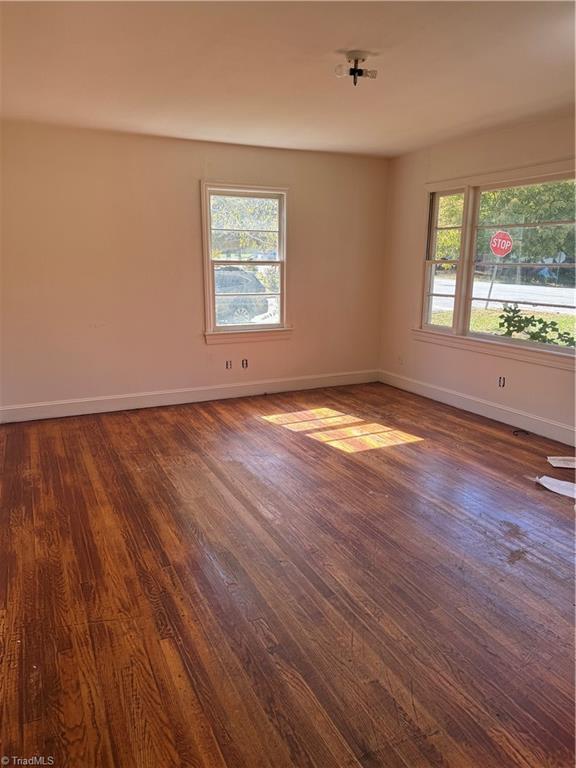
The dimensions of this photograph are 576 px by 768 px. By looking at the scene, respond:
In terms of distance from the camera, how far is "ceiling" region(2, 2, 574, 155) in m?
2.39

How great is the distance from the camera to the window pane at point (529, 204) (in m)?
4.22

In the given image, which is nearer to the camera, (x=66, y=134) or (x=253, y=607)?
(x=253, y=607)

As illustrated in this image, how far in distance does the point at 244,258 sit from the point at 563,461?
12.0 ft

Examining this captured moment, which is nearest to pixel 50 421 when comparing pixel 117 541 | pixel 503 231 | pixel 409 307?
pixel 117 541

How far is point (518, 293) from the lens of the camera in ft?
15.5

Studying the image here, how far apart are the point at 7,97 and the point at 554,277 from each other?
4.55 metres

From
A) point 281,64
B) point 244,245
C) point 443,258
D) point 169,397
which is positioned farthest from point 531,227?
point 169,397

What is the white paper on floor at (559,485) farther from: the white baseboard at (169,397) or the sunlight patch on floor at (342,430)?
the white baseboard at (169,397)

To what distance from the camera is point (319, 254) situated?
233 inches

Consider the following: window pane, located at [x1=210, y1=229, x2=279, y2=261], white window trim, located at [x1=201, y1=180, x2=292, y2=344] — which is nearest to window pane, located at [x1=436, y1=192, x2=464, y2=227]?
white window trim, located at [x1=201, y1=180, x2=292, y2=344]

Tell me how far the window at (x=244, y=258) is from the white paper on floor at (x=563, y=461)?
3177 mm

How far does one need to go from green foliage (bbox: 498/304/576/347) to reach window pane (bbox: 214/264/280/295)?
2457mm

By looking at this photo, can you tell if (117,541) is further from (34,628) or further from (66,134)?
(66,134)

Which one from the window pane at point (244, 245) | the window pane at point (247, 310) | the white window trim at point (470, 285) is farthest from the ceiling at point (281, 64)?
the window pane at point (247, 310)
